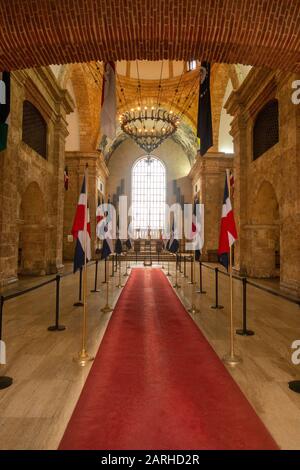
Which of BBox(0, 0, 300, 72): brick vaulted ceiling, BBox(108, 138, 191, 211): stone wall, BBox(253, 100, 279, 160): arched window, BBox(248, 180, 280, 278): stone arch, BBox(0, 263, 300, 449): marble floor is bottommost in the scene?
BBox(0, 263, 300, 449): marble floor

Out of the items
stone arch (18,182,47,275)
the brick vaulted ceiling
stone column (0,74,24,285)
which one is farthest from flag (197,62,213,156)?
stone arch (18,182,47,275)

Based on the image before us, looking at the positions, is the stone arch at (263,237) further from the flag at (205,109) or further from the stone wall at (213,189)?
the stone wall at (213,189)

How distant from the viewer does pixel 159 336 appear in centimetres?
484

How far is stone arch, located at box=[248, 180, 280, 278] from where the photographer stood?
37.8 feet

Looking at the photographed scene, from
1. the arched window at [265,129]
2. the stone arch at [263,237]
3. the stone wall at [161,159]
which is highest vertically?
the stone wall at [161,159]

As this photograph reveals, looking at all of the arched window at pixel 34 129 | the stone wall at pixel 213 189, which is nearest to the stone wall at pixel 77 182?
the stone wall at pixel 213 189

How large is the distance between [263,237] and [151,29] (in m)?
8.75

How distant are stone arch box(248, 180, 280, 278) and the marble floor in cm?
413

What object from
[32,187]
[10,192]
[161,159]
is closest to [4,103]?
[10,192]

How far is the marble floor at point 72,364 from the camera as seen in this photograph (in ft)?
8.23

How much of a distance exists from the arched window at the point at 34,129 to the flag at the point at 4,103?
2.99 metres

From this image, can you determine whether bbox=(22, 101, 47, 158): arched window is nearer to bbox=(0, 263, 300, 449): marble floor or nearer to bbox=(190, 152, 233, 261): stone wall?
bbox=(0, 263, 300, 449): marble floor

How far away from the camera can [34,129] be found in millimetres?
11250

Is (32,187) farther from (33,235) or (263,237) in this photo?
(263,237)
